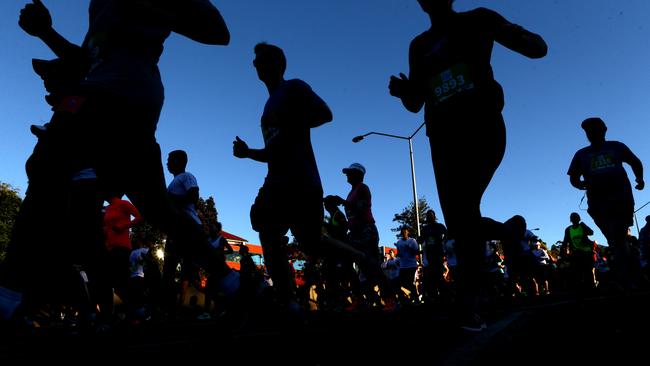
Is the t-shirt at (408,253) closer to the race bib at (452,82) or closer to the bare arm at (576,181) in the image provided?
the bare arm at (576,181)

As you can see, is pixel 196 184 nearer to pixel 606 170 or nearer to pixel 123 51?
pixel 123 51

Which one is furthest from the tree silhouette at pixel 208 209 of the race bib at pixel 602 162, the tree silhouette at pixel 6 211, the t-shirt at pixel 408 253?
the race bib at pixel 602 162

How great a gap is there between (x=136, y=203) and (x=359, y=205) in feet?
15.2

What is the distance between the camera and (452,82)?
270 cm

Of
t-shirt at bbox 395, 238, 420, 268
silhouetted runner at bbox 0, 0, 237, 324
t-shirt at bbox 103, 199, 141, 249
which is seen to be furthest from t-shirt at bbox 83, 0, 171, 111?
t-shirt at bbox 395, 238, 420, 268

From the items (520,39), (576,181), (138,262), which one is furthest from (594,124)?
(138,262)

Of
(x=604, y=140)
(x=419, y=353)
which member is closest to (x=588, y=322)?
(x=419, y=353)

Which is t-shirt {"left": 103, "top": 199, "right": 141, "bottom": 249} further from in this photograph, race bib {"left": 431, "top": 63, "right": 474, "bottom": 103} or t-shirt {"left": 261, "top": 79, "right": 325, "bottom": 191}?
race bib {"left": 431, "top": 63, "right": 474, "bottom": 103}

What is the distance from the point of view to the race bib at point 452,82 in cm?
264

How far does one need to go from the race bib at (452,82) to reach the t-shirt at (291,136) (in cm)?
115

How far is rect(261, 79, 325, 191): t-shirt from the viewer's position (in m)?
3.52

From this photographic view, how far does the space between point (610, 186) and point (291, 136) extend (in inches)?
162

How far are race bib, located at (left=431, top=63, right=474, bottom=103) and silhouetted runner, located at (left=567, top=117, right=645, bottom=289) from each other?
372cm

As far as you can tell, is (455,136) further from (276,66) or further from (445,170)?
(276,66)
